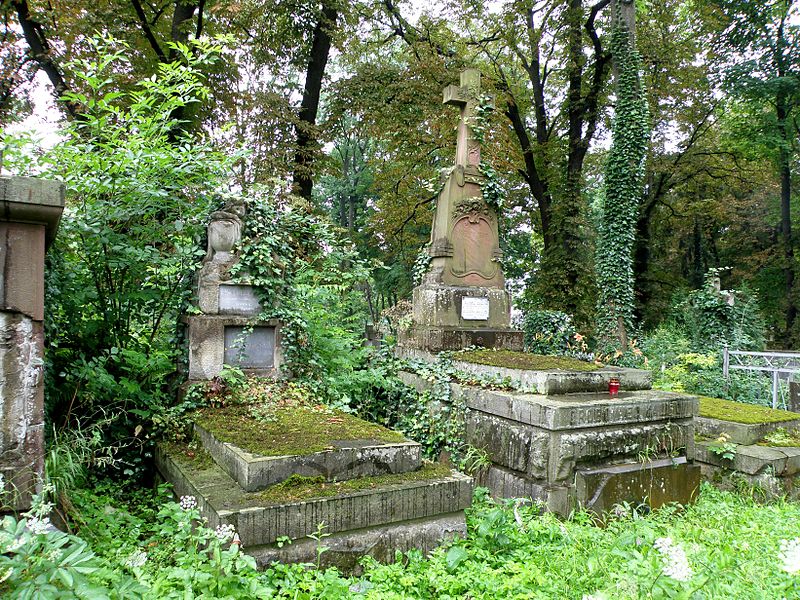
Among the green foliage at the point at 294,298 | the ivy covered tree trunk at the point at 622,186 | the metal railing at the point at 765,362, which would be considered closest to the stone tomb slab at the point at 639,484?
the green foliage at the point at 294,298

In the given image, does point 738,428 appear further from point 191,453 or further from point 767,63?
point 767,63

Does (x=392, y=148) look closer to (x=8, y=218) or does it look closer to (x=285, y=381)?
(x=285, y=381)

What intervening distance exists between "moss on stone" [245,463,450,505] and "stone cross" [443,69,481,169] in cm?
444

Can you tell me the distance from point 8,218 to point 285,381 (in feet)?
9.25

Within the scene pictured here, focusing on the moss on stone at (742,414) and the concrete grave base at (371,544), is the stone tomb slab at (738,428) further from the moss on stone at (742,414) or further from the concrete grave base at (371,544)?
the concrete grave base at (371,544)

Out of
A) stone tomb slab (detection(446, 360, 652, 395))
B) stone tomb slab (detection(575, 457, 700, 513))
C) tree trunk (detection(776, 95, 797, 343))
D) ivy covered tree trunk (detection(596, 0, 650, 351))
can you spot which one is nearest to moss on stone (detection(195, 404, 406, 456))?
stone tomb slab (detection(446, 360, 652, 395))

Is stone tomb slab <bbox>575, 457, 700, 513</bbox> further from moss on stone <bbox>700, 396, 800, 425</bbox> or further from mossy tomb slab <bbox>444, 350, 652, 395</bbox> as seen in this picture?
moss on stone <bbox>700, 396, 800, 425</bbox>

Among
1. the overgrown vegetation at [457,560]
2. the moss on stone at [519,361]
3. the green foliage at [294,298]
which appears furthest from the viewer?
the moss on stone at [519,361]

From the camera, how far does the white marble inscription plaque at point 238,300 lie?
4766 mm

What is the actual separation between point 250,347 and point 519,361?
269 centimetres

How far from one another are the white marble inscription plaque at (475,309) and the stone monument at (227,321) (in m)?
2.37

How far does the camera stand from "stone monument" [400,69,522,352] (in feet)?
20.3

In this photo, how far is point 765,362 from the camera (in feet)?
31.7

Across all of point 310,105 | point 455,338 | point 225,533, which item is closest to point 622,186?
point 310,105
